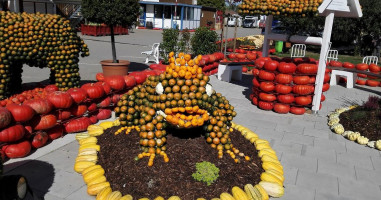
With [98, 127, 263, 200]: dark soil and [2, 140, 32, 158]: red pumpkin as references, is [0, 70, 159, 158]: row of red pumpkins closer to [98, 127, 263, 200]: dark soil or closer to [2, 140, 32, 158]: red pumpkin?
[2, 140, 32, 158]: red pumpkin

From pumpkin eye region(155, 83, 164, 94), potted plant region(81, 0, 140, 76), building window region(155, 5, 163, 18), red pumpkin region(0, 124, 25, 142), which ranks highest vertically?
building window region(155, 5, 163, 18)

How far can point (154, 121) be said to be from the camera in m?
5.11

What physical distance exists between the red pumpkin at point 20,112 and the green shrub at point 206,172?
9.91 feet

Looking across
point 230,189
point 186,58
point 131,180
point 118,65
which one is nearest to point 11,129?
point 131,180

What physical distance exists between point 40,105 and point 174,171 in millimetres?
2835

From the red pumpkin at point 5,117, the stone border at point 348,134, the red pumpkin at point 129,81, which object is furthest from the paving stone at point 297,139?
the red pumpkin at point 5,117

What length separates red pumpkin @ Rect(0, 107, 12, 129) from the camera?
16.7ft

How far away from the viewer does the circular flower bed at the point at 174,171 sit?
4621 millimetres

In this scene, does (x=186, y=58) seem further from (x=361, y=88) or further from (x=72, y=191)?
(x=361, y=88)

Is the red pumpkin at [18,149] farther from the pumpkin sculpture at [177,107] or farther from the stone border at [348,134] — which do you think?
the stone border at [348,134]

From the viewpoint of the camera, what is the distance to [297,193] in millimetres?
4988

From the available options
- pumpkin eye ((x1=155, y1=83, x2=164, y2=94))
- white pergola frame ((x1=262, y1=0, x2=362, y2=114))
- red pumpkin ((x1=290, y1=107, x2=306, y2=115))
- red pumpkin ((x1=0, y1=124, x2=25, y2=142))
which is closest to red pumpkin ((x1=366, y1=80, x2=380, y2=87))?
white pergola frame ((x1=262, y1=0, x2=362, y2=114))

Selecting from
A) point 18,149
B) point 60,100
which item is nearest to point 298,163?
point 60,100

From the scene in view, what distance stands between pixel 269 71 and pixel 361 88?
624cm
